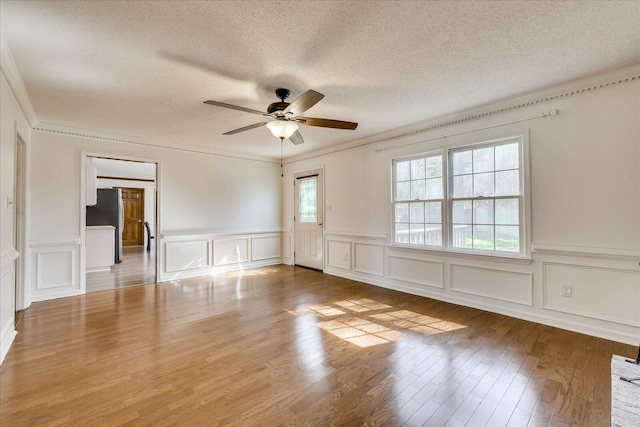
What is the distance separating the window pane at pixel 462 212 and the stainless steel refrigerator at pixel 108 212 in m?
7.47

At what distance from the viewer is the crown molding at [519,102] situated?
2691 millimetres

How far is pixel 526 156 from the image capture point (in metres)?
3.24

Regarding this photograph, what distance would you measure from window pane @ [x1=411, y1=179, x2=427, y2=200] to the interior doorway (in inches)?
173

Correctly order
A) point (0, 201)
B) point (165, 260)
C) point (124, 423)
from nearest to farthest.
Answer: point (124, 423) < point (0, 201) < point (165, 260)

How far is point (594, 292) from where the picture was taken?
2.85 meters

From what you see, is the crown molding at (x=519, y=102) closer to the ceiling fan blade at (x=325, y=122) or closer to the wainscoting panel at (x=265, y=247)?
the ceiling fan blade at (x=325, y=122)

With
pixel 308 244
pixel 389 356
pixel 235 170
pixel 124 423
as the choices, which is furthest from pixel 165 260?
pixel 389 356

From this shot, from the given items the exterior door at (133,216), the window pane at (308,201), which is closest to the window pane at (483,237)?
the window pane at (308,201)

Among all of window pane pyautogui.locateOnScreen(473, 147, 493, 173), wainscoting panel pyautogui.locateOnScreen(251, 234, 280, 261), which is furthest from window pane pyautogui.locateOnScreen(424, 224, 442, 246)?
wainscoting panel pyautogui.locateOnScreen(251, 234, 280, 261)

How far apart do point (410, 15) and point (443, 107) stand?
1.89m

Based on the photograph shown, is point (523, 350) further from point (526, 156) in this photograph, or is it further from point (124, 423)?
point (124, 423)

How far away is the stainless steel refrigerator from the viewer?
22.8ft

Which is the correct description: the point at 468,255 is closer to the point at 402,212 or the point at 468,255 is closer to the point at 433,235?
the point at 433,235

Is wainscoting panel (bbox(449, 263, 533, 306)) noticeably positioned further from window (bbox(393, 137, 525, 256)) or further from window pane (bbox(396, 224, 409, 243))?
window pane (bbox(396, 224, 409, 243))
